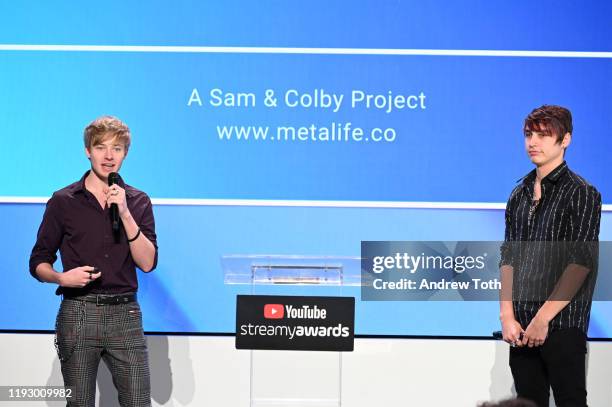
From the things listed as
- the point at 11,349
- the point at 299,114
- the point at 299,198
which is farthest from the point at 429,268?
the point at 11,349

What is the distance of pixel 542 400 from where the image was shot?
339 centimetres

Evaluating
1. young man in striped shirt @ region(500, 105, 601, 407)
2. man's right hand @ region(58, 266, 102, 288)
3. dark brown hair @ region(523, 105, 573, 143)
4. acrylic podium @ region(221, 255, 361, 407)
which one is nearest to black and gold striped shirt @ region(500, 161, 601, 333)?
young man in striped shirt @ region(500, 105, 601, 407)

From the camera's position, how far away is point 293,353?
4.54 meters

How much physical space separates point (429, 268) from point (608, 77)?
1.30m

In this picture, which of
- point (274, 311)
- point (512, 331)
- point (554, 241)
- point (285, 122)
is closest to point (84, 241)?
point (274, 311)

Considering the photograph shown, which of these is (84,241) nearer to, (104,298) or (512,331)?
(104,298)

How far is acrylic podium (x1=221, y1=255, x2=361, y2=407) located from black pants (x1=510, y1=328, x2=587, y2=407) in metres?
0.79

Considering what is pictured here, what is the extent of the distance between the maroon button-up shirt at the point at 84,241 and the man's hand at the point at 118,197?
0.09 m

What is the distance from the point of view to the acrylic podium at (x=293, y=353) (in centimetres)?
377

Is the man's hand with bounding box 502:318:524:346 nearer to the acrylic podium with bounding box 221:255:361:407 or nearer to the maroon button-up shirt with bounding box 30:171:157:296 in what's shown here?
the acrylic podium with bounding box 221:255:361:407

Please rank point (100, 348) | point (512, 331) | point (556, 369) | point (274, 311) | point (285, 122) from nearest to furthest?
point (556, 369) < point (512, 331) < point (100, 348) < point (274, 311) < point (285, 122)

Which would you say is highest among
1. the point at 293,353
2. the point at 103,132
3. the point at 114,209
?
the point at 103,132

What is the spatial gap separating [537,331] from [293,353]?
60.5 inches

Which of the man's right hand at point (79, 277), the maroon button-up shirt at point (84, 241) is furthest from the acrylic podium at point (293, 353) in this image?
the man's right hand at point (79, 277)
